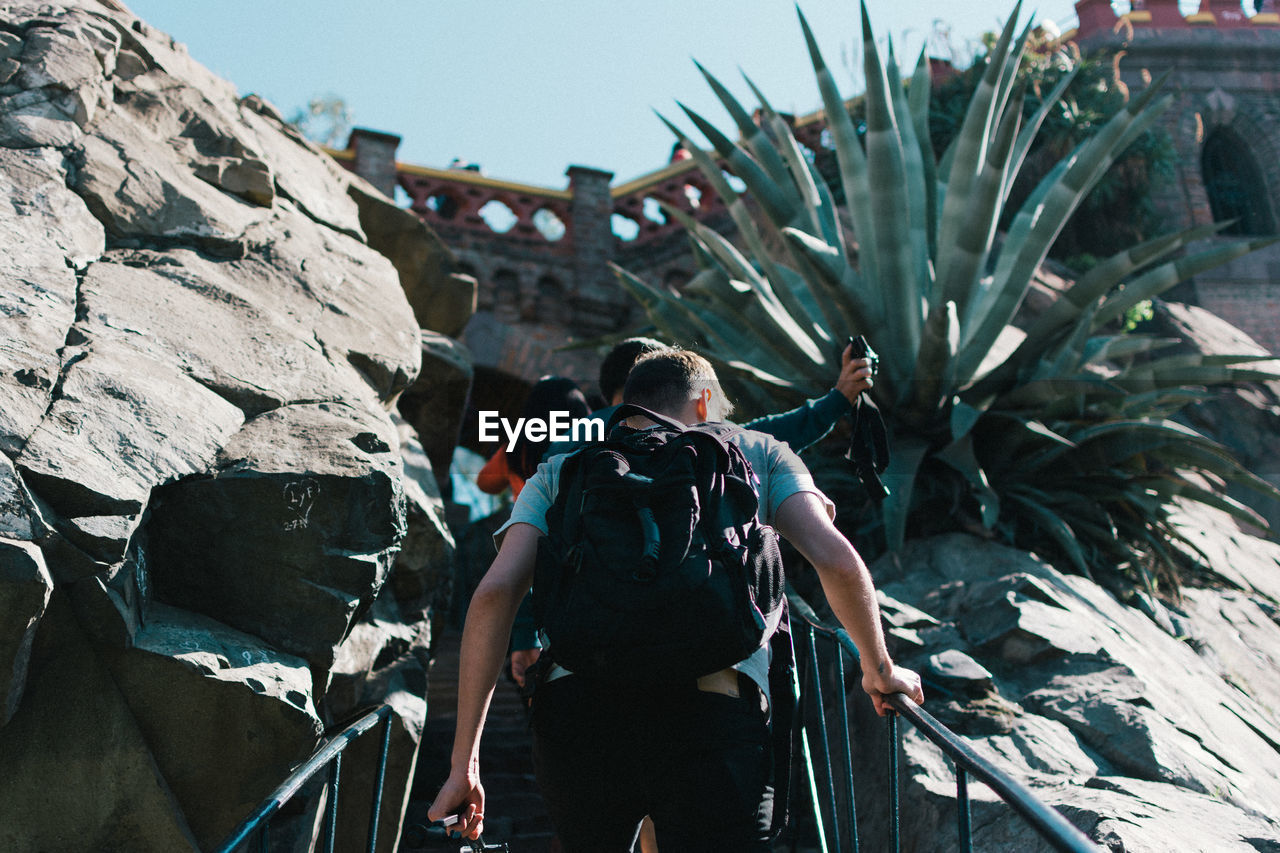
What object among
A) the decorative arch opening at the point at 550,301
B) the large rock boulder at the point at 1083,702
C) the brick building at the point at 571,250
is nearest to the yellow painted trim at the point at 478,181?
the brick building at the point at 571,250

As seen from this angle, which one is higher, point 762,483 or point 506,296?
point 506,296

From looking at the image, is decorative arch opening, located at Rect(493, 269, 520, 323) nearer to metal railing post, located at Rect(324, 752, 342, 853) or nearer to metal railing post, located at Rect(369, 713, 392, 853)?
metal railing post, located at Rect(369, 713, 392, 853)

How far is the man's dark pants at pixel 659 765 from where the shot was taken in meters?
1.53

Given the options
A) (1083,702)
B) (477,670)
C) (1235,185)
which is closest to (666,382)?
(477,670)

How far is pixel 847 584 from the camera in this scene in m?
1.60

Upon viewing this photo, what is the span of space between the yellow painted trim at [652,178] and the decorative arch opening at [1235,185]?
772 centimetres

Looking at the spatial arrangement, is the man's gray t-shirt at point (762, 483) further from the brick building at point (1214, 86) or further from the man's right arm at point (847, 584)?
the brick building at point (1214, 86)

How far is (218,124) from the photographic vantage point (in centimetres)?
447

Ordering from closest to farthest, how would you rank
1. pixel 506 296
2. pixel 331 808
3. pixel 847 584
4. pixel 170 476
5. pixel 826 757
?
pixel 847 584, pixel 331 808, pixel 170 476, pixel 826 757, pixel 506 296

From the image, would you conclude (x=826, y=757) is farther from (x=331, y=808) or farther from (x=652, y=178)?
(x=652, y=178)

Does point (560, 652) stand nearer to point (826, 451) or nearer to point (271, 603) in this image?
point (271, 603)

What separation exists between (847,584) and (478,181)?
9.64 meters

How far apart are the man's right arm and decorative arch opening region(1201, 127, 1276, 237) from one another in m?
14.4

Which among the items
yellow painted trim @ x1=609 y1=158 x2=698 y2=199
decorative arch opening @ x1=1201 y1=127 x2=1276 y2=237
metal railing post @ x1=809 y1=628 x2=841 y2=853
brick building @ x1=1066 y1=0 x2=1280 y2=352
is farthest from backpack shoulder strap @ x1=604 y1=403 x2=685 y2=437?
decorative arch opening @ x1=1201 y1=127 x2=1276 y2=237
